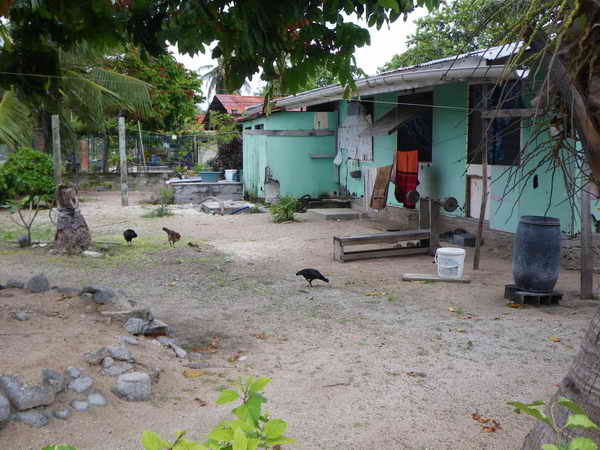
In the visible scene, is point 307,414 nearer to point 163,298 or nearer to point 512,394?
point 512,394

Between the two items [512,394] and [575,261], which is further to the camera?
[575,261]

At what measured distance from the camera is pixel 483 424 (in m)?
3.97

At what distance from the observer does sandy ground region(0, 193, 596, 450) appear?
12.7 ft

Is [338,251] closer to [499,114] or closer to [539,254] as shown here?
[539,254]

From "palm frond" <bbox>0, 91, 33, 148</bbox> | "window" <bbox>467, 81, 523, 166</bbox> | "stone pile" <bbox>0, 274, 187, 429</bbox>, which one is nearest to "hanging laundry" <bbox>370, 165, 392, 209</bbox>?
"window" <bbox>467, 81, 523, 166</bbox>

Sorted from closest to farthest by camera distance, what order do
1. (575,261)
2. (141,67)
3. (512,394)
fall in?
(512,394) < (575,261) < (141,67)

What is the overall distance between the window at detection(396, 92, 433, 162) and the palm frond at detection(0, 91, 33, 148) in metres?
9.93

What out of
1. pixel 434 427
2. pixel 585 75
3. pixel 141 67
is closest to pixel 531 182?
pixel 434 427

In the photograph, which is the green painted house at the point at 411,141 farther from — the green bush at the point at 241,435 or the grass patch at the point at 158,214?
the green bush at the point at 241,435

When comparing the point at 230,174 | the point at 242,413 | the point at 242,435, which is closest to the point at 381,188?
the point at 230,174

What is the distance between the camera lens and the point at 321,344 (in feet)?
19.0

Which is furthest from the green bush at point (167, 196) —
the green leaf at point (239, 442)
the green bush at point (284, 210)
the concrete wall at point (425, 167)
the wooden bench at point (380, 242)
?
the green leaf at point (239, 442)

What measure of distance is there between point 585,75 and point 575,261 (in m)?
7.58

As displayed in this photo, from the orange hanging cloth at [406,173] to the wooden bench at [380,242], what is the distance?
2.26 meters
